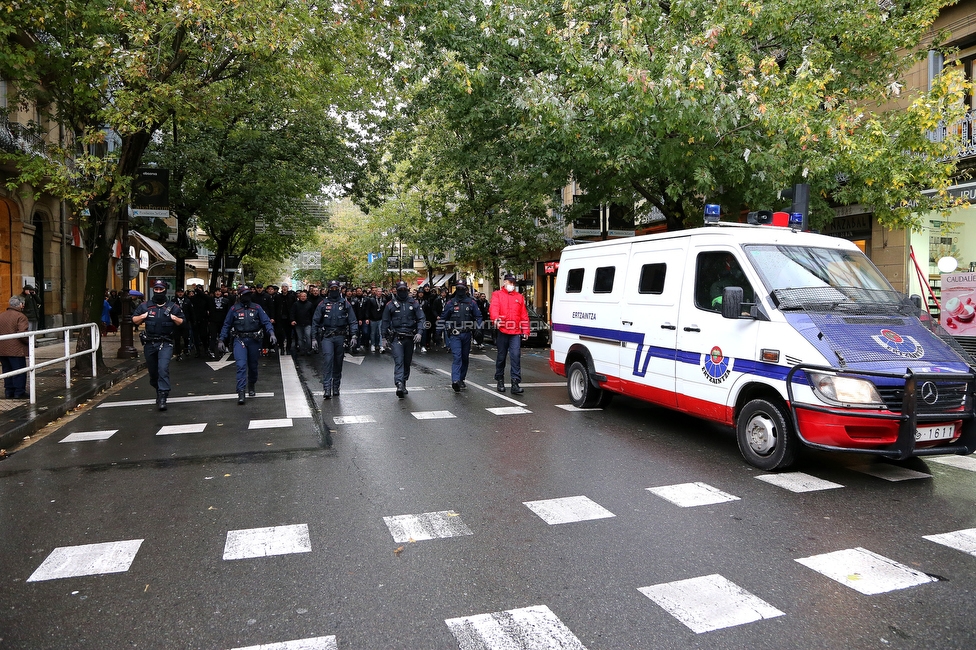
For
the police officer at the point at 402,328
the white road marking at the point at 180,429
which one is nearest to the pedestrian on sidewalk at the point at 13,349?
the white road marking at the point at 180,429

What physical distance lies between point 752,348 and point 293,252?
107ft

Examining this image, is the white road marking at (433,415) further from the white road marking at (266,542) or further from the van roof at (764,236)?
the white road marking at (266,542)

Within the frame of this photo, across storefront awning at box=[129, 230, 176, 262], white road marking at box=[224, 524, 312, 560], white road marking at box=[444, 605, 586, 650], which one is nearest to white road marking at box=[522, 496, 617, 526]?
white road marking at box=[444, 605, 586, 650]

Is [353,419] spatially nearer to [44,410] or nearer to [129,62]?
[44,410]

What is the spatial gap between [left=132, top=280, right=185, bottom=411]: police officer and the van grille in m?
8.67

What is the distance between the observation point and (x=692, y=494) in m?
5.35

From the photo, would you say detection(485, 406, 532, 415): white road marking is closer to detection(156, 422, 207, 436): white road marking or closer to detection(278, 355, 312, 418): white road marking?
detection(278, 355, 312, 418): white road marking

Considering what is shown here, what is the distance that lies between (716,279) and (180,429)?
6.32 meters

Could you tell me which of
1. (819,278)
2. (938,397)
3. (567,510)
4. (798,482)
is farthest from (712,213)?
(567,510)

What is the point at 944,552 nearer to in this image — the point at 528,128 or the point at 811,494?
the point at 811,494

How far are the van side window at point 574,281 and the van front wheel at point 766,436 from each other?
3.64m

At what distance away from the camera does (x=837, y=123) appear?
9.72m

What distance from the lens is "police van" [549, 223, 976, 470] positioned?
5312mm

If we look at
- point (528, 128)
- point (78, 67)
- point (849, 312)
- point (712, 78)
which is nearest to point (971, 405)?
point (849, 312)
